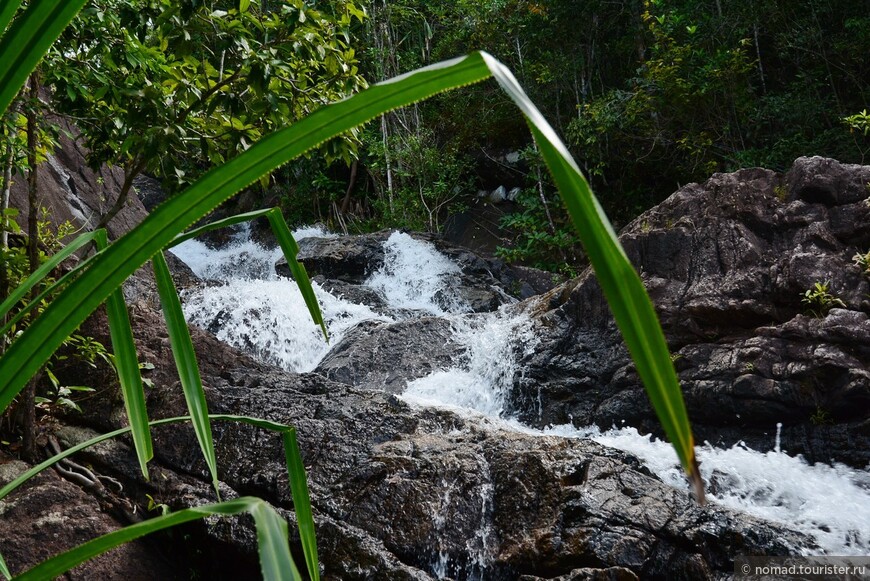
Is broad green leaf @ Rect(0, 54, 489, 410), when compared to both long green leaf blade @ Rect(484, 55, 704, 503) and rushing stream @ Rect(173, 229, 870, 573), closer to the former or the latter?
long green leaf blade @ Rect(484, 55, 704, 503)

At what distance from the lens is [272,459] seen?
326 centimetres

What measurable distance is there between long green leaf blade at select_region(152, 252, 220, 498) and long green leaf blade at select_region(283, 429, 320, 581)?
8 cm

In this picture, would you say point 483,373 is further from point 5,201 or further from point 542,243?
point 542,243

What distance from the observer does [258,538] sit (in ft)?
1.47

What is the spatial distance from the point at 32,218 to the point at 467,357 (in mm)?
4255

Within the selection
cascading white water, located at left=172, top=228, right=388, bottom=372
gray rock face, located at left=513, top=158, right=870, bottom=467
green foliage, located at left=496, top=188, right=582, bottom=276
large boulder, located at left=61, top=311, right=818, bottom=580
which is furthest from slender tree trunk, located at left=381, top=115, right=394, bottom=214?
large boulder, located at left=61, top=311, right=818, bottom=580

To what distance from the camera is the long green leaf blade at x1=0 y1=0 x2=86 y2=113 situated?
20.2 inches

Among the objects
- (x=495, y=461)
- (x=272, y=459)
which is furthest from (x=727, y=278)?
(x=272, y=459)

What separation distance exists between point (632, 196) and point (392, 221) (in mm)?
4119

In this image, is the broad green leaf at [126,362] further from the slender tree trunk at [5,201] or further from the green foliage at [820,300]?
the green foliage at [820,300]

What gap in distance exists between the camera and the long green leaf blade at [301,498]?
754 millimetres

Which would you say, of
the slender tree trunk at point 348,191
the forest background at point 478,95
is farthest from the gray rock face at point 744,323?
the slender tree trunk at point 348,191

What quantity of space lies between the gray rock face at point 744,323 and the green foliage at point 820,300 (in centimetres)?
6

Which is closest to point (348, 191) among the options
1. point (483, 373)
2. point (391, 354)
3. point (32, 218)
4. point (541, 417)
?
point (391, 354)
